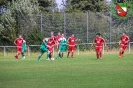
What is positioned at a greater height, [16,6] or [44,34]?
[16,6]

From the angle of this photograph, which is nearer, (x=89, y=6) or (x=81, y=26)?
(x=81, y=26)

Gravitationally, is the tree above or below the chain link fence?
above

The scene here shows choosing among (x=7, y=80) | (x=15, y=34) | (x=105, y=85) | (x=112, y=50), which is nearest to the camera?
(x=105, y=85)

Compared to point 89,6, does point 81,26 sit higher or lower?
lower

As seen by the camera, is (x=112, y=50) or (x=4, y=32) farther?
(x=4, y=32)

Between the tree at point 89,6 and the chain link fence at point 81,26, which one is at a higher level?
the tree at point 89,6

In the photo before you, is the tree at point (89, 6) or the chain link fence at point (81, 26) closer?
the chain link fence at point (81, 26)

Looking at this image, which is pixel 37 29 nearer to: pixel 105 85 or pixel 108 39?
pixel 108 39

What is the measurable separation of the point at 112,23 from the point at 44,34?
755cm

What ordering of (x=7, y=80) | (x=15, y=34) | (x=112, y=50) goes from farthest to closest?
(x=15, y=34)
(x=112, y=50)
(x=7, y=80)

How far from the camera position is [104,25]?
51.2 meters

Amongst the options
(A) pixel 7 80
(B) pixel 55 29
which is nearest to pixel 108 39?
(B) pixel 55 29

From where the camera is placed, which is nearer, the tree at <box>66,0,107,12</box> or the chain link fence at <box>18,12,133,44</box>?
the chain link fence at <box>18,12,133,44</box>

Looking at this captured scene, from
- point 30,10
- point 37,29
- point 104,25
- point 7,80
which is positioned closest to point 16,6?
point 30,10
